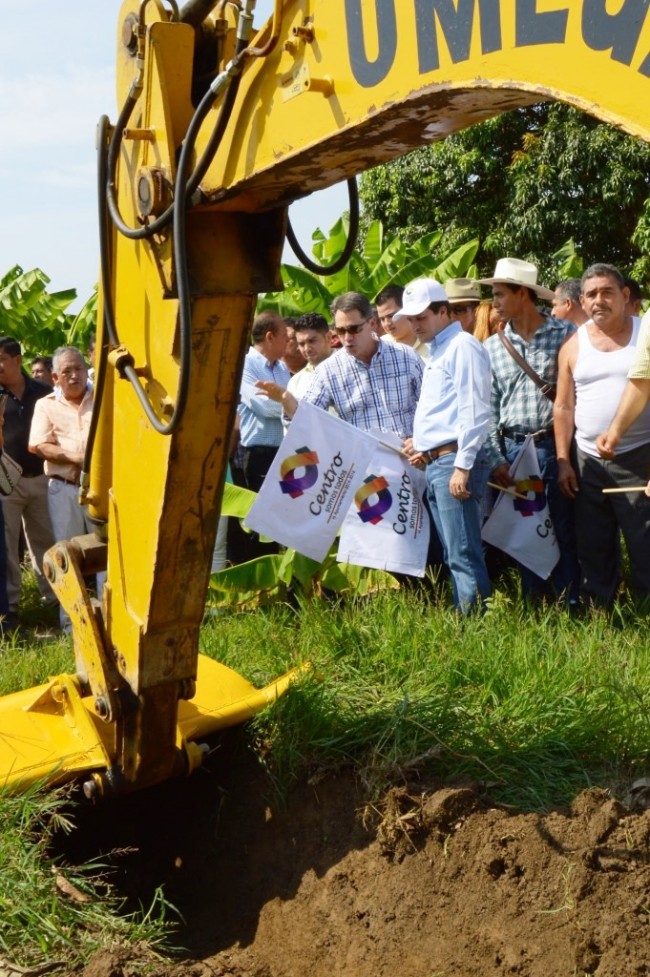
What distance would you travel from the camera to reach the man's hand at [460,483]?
6.57m

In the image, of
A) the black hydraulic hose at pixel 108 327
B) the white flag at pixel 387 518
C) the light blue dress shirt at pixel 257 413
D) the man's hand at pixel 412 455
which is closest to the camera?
the black hydraulic hose at pixel 108 327

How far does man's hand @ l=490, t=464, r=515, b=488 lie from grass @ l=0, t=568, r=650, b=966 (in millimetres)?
1214

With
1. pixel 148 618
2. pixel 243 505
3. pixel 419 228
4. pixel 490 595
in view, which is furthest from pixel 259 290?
pixel 419 228

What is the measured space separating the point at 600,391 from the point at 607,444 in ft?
1.22

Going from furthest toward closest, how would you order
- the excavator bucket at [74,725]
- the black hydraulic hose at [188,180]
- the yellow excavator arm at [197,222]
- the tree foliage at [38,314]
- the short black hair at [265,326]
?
the tree foliage at [38,314]
the short black hair at [265,326]
the excavator bucket at [74,725]
the black hydraulic hose at [188,180]
the yellow excavator arm at [197,222]

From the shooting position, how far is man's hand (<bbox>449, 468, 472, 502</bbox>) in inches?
259

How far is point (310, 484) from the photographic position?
7047mm

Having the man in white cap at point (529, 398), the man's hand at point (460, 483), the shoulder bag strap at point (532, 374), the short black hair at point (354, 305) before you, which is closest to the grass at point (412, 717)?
the man's hand at point (460, 483)

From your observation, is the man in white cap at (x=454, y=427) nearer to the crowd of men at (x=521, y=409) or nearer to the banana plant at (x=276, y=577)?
the crowd of men at (x=521, y=409)

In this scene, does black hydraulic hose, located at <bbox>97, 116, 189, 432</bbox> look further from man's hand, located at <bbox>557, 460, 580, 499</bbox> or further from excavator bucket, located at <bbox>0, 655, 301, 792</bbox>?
man's hand, located at <bbox>557, 460, 580, 499</bbox>

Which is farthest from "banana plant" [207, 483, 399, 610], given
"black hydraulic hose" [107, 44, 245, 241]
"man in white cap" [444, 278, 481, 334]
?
"black hydraulic hose" [107, 44, 245, 241]

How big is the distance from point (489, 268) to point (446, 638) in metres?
17.7

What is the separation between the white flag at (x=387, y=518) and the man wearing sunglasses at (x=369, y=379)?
0.30 metres

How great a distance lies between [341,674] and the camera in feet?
17.8
